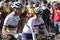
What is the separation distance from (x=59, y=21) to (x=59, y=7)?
0.59m

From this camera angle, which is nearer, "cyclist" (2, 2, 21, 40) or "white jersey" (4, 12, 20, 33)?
"cyclist" (2, 2, 21, 40)

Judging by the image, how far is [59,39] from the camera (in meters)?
9.98

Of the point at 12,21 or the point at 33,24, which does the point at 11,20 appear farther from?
the point at 33,24

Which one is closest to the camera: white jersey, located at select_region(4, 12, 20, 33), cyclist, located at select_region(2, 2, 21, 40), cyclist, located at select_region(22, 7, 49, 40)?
cyclist, located at select_region(22, 7, 49, 40)

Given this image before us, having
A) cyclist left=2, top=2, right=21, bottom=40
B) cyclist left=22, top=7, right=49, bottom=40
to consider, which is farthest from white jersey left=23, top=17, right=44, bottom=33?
cyclist left=2, top=2, right=21, bottom=40

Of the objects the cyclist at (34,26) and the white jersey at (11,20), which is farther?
the white jersey at (11,20)

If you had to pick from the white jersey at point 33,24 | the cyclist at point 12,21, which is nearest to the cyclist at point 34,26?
the white jersey at point 33,24

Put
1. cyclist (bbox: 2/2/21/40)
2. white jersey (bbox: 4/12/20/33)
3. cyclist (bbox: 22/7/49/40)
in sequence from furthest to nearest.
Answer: white jersey (bbox: 4/12/20/33), cyclist (bbox: 2/2/21/40), cyclist (bbox: 22/7/49/40)

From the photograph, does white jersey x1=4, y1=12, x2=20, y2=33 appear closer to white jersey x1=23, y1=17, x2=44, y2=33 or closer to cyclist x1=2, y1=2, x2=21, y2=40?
cyclist x1=2, y1=2, x2=21, y2=40

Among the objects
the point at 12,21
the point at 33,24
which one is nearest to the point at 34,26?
the point at 33,24

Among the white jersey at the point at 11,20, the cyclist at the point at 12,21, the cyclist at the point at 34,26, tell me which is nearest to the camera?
the cyclist at the point at 34,26

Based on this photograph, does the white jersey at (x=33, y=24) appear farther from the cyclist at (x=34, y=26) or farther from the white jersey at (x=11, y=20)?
the white jersey at (x=11, y=20)

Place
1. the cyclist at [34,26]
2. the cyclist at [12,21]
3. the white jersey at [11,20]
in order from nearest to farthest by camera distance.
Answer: the cyclist at [34,26], the cyclist at [12,21], the white jersey at [11,20]

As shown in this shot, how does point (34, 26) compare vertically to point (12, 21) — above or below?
below
